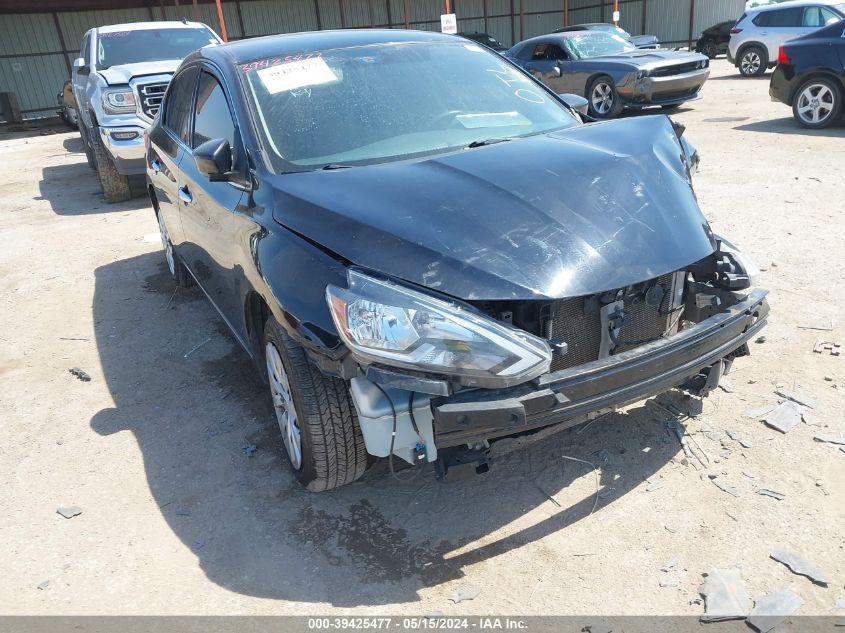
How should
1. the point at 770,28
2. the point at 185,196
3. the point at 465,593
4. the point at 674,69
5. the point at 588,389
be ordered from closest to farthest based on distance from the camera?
the point at 588,389, the point at 465,593, the point at 185,196, the point at 674,69, the point at 770,28

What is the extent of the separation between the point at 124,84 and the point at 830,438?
8.22 metres

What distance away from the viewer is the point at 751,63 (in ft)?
54.2

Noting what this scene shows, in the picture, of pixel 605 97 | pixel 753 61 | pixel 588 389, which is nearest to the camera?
pixel 588 389

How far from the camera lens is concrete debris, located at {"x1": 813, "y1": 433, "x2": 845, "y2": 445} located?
2.93 m

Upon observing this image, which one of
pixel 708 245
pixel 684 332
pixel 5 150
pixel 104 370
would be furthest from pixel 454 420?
pixel 5 150

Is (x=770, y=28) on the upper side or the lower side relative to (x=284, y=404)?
upper

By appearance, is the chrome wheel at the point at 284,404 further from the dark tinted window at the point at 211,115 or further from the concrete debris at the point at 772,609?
the concrete debris at the point at 772,609

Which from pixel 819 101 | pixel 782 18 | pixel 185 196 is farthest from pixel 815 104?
pixel 185 196

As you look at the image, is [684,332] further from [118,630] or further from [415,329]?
[118,630]

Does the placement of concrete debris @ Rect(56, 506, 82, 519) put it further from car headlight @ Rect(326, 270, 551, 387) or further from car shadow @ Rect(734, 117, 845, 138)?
car shadow @ Rect(734, 117, 845, 138)

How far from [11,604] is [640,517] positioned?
242cm

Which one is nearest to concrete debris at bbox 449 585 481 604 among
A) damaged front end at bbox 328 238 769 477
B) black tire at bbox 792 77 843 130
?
damaged front end at bbox 328 238 769 477

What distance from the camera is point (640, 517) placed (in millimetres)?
2611

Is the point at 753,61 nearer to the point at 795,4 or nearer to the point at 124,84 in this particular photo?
the point at 795,4
